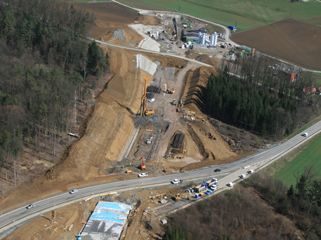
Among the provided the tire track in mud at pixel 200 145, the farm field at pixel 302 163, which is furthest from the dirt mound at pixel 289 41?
the tire track in mud at pixel 200 145

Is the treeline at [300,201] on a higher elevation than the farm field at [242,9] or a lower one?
lower

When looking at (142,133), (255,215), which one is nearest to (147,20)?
(142,133)

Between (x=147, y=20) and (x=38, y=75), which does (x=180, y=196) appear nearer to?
(x=38, y=75)

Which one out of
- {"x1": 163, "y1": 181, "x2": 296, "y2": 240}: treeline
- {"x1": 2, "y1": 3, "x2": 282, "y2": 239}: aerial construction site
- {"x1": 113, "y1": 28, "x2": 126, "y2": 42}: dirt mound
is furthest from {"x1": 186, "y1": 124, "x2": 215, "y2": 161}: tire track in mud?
{"x1": 113, "y1": 28, "x2": 126, "y2": 42}: dirt mound

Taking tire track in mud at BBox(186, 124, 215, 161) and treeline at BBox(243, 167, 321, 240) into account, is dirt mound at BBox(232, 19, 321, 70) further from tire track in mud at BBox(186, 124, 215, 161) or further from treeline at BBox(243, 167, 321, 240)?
treeline at BBox(243, 167, 321, 240)

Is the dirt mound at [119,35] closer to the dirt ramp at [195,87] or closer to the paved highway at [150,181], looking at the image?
the dirt ramp at [195,87]

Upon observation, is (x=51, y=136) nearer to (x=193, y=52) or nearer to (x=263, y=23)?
(x=193, y=52)

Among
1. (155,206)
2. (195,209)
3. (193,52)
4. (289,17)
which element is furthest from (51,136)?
(289,17)
